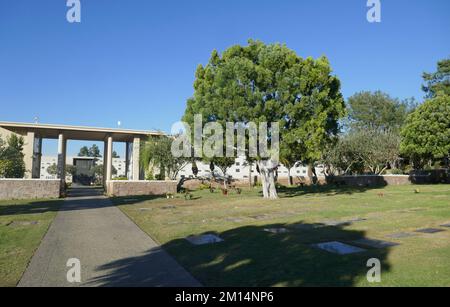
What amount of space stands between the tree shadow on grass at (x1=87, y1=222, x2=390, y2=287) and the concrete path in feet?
0.13

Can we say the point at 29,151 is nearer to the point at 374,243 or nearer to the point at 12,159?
the point at 12,159

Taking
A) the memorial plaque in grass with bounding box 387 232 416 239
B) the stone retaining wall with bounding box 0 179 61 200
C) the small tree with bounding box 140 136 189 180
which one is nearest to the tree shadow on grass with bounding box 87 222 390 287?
the memorial plaque in grass with bounding box 387 232 416 239

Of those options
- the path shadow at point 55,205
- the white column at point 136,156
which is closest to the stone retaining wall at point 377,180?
the white column at point 136,156

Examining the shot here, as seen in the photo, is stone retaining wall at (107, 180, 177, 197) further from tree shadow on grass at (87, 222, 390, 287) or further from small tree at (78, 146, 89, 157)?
small tree at (78, 146, 89, 157)

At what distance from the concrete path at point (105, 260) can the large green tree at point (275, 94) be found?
39.6ft

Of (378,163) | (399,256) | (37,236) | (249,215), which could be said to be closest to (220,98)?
(249,215)

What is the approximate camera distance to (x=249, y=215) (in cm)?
1514

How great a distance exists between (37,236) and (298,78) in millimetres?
17108

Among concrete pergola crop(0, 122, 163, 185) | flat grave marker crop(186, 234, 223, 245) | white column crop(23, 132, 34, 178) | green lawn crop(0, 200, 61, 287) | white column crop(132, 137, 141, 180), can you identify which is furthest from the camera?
white column crop(132, 137, 141, 180)

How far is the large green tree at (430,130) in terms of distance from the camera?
107 feet

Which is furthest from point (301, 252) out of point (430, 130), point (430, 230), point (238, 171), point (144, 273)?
point (238, 171)

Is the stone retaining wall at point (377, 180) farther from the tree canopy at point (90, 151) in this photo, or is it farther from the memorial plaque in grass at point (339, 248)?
the tree canopy at point (90, 151)

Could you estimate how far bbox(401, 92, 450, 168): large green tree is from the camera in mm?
32594
